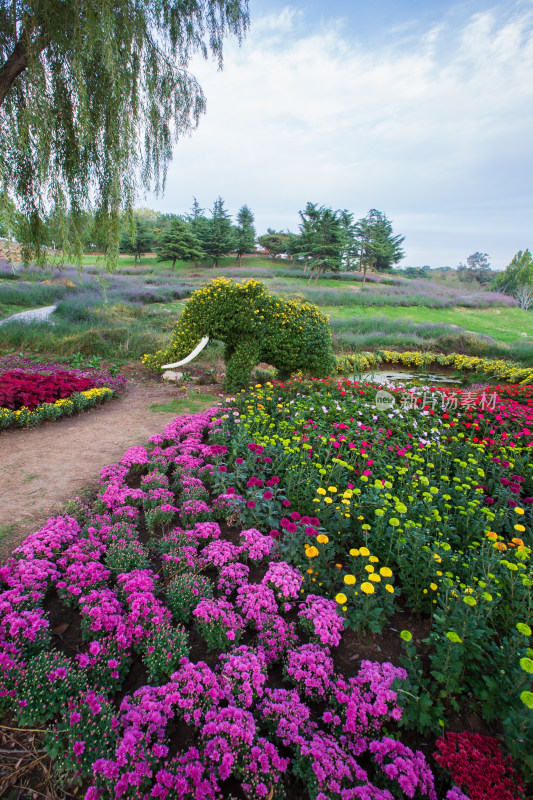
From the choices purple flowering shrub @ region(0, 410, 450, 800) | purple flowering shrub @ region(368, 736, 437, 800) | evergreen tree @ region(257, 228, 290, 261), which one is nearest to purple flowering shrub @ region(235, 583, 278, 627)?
purple flowering shrub @ region(0, 410, 450, 800)

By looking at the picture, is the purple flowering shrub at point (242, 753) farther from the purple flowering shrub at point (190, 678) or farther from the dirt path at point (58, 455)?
the dirt path at point (58, 455)

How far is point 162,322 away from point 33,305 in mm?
5188

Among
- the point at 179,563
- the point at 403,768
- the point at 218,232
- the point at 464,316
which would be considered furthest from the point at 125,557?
the point at 218,232

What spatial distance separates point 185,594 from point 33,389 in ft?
14.2

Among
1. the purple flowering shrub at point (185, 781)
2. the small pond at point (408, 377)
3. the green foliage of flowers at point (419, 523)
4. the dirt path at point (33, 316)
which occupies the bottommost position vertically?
the small pond at point (408, 377)

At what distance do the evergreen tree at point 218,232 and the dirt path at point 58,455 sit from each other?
1434 inches

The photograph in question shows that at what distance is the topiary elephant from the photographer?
687cm

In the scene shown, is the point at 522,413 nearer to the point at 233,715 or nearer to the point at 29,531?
the point at 233,715

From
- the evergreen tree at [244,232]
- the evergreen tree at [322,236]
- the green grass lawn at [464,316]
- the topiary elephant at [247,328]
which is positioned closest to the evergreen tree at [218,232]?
the evergreen tree at [244,232]

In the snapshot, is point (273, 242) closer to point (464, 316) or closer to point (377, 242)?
point (377, 242)

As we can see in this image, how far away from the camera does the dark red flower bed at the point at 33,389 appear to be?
491 centimetres

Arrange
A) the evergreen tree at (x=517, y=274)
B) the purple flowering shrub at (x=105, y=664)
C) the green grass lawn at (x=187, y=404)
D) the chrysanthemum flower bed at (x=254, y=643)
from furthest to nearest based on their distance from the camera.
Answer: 1. the evergreen tree at (x=517, y=274)
2. the green grass lawn at (x=187, y=404)
3. the purple flowering shrub at (x=105, y=664)
4. the chrysanthemum flower bed at (x=254, y=643)

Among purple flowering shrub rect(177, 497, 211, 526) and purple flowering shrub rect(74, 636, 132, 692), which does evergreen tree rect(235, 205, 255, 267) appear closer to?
purple flowering shrub rect(177, 497, 211, 526)

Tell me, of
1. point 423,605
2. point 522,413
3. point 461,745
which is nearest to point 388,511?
point 423,605
